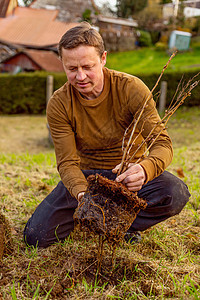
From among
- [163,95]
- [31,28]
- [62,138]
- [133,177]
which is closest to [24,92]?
[163,95]

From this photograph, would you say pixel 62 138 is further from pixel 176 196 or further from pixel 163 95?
pixel 163 95

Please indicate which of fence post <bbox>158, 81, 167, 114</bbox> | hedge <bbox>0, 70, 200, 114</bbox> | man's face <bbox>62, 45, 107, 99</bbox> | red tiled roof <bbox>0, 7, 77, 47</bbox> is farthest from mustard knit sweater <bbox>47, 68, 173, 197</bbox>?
red tiled roof <bbox>0, 7, 77, 47</bbox>

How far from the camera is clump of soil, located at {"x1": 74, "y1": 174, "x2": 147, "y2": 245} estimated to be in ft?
6.04

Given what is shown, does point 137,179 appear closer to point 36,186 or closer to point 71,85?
point 71,85

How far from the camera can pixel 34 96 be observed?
1266 cm

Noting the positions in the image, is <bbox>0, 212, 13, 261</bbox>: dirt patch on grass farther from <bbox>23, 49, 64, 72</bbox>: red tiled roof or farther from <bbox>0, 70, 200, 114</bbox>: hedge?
<bbox>23, 49, 64, 72</bbox>: red tiled roof

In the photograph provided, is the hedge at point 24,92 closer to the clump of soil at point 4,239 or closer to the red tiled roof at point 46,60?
the red tiled roof at point 46,60

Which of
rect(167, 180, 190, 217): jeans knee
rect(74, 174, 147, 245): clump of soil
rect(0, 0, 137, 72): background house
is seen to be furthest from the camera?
rect(0, 0, 137, 72): background house

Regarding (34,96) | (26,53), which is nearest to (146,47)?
(26,53)

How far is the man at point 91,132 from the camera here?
223 centimetres

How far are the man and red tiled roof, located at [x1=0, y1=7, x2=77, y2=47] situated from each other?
15.3 m

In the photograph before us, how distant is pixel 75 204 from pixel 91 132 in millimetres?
610

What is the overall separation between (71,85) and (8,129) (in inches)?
319

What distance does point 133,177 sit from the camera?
1910 mm
